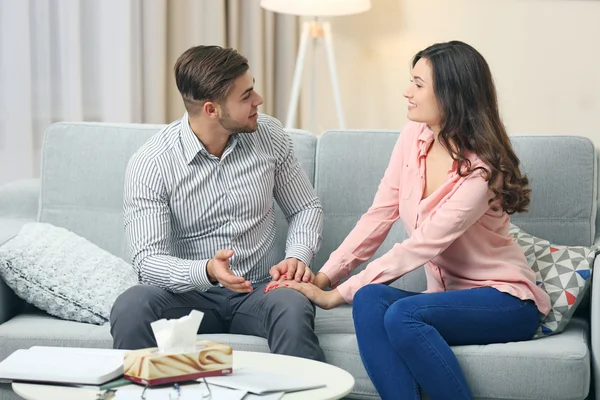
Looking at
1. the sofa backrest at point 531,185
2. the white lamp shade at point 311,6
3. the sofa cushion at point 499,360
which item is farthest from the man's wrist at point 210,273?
the white lamp shade at point 311,6

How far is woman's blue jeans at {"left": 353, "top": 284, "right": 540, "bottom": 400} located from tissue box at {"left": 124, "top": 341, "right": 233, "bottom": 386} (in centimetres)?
52

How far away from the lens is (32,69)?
3.57 metres

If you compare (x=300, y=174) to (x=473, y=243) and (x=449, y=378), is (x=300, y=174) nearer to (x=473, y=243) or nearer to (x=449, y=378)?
(x=473, y=243)

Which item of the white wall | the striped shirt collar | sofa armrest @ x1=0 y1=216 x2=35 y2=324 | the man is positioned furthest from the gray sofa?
the white wall

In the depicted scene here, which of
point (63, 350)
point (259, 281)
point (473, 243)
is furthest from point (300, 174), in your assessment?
point (63, 350)

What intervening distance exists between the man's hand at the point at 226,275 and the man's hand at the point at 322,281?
24 cm

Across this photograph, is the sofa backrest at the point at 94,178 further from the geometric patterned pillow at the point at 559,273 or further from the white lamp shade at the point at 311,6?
the white lamp shade at the point at 311,6

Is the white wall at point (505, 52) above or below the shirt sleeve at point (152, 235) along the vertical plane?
above

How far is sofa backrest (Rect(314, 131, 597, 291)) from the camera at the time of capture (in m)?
2.49

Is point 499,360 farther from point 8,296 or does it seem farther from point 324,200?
point 8,296

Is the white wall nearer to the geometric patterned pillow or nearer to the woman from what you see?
the geometric patterned pillow

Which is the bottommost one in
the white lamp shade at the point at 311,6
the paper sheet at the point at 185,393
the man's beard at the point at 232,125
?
the paper sheet at the point at 185,393

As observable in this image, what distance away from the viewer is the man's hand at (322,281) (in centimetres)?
229

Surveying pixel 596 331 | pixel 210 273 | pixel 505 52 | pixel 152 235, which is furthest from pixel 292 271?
pixel 505 52
